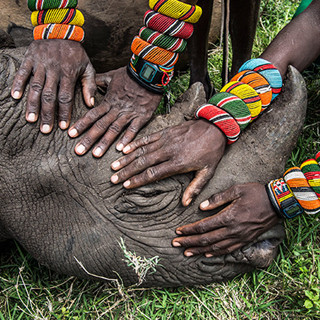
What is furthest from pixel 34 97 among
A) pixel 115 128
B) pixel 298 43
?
pixel 298 43

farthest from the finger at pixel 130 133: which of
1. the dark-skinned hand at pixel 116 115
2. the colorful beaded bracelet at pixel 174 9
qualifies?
the colorful beaded bracelet at pixel 174 9

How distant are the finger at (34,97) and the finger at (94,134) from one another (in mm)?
235

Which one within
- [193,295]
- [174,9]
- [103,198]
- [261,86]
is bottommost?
[193,295]

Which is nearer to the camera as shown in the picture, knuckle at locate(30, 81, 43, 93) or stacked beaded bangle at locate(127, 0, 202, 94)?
knuckle at locate(30, 81, 43, 93)

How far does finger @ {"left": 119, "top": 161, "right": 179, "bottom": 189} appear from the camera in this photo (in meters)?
1.87

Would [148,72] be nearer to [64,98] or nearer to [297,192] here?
[64,98]

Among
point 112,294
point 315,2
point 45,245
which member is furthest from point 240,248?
point 315,2

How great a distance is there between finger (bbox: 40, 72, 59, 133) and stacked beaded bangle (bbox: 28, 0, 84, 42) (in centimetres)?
26

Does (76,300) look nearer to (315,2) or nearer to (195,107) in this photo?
(195,107)

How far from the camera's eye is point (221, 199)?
1924mm

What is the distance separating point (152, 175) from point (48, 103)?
1.89ft

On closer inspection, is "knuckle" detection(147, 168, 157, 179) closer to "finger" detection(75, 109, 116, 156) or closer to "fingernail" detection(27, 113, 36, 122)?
"finger" detection(75, 109, 116, 156)

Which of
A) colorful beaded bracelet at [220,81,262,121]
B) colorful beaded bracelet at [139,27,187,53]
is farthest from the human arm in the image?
colorful beaded bracelet at [220,81,262,121]

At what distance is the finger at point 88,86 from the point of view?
203 cm
